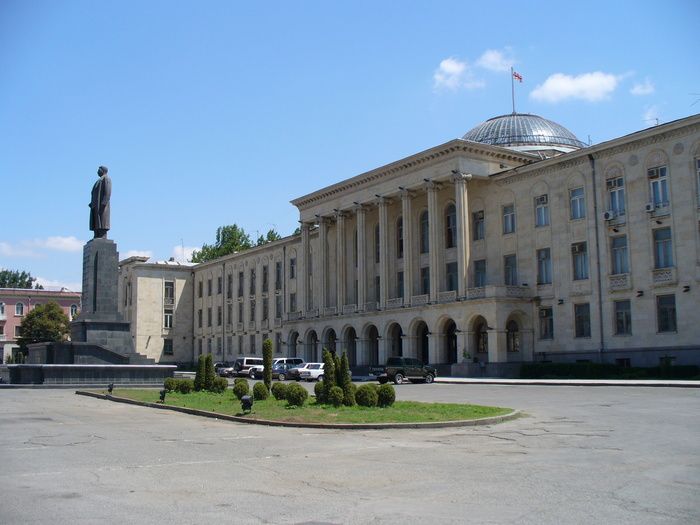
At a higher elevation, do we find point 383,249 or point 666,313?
point 383,249

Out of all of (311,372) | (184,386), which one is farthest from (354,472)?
(311,372)

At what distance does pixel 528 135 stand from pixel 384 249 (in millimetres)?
16153

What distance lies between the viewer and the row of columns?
54.7 m

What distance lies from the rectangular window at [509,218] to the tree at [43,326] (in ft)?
184

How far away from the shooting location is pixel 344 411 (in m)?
21.1

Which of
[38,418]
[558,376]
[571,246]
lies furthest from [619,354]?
[38,418]

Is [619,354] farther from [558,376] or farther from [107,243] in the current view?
[107,243]

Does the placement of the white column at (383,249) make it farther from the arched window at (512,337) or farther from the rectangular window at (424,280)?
the arched window at (512,337)

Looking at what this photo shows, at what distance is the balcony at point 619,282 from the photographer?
45.2m

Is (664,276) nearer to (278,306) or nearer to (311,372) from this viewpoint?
(311,372)

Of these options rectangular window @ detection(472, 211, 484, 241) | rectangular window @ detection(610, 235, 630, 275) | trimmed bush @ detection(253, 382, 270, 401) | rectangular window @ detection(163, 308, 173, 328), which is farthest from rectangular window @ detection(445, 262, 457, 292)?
Result: rectangular window @ detection(163, 308, 173, 328)

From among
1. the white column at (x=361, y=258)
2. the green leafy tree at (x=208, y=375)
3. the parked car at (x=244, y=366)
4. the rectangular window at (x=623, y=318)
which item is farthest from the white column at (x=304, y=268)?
the green leafy tree at (x=208, y=375)

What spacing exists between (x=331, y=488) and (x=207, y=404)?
578 inches

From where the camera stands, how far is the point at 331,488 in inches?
402
